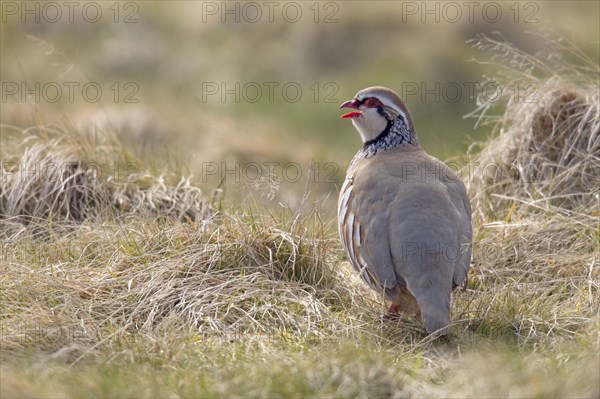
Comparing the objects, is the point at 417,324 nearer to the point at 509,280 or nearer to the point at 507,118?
the point at 509,280

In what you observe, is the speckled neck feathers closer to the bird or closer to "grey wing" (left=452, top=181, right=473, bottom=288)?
the bird

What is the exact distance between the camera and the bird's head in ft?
18.8

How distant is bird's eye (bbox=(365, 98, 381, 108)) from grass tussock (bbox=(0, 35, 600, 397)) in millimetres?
755

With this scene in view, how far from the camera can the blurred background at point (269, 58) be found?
12.6 m

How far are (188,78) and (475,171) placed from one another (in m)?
8.42

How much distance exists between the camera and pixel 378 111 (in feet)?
18.9

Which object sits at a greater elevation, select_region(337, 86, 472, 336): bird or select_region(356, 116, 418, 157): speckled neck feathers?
select_region(356, 116, 418, 157): speckled neck feathers

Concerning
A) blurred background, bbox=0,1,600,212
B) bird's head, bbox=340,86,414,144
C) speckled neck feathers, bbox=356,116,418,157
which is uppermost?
bird's head, bbox=340,86,414,144

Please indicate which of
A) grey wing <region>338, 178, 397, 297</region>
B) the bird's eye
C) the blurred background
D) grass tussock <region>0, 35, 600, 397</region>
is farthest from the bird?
the blurred background

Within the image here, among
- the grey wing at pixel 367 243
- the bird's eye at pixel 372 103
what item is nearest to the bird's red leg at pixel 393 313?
the grey wing at pixel 367 243

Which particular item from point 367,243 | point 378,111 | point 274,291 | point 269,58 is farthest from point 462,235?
point 269,58

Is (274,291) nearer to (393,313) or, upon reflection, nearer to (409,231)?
(393,313)

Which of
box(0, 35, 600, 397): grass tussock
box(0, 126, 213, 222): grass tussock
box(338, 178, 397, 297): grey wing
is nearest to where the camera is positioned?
box(0, 35, 600, 397): grass tussock

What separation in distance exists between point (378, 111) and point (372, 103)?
69 millimetres
